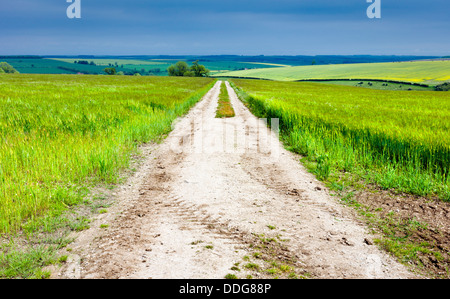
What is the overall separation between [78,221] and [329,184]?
219 inches

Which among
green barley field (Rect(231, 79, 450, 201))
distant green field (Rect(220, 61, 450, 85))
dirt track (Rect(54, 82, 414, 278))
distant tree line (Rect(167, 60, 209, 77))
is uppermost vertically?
distant tree line (Rect(167, 60, 209, 77))

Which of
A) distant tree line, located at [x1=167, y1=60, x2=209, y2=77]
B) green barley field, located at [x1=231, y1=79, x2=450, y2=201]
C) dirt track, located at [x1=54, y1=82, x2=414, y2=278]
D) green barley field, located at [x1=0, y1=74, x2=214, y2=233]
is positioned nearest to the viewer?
dirt track, located at [x1=54, y1=82, x2=414, y2=278]

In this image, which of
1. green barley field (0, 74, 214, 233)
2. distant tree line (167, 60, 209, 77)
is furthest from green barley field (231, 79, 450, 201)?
distant tree line (167, 60, 209, 77)

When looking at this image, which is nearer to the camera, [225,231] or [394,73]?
[225,231]

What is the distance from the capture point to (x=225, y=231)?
14.3 ft

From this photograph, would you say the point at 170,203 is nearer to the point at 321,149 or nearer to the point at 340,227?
the point at 340,227

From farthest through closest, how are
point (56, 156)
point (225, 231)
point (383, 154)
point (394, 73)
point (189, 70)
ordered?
point (189, 70) → point (394, 73) → point (383, 154) → point (56, 156) → point (225, 231)

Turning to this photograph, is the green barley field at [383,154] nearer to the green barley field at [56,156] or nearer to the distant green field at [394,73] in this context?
the green barley field at [56,156]

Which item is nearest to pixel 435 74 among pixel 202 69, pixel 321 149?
pixel 202 69

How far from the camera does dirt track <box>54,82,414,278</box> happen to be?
3438 millimetres

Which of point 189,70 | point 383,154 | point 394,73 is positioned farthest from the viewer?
point 189,70

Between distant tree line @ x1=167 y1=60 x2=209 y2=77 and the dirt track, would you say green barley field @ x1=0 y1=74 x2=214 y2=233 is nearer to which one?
the dirt track

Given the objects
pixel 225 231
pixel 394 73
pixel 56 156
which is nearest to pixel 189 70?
pixel 394 73

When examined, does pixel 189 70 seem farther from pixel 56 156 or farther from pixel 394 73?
pixel 56 156
